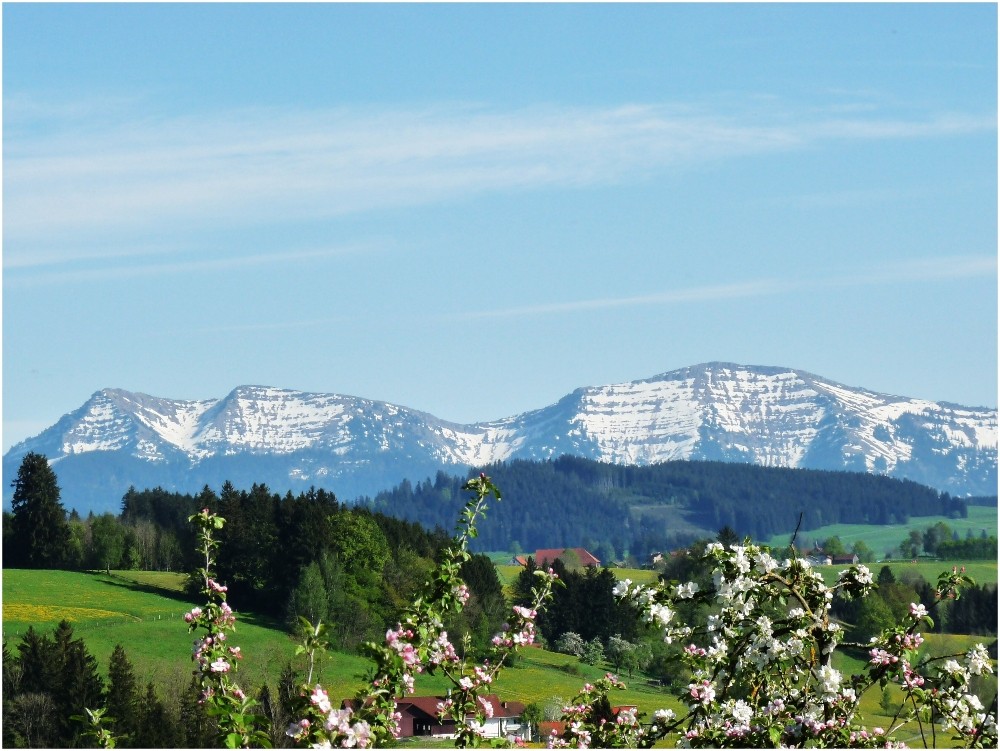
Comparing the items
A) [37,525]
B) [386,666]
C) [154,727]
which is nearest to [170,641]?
[154,727]

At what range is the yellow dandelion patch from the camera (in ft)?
314

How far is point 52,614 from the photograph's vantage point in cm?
9806

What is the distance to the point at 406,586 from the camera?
373 feet

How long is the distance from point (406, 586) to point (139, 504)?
67.6 metres

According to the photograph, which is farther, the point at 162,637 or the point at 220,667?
the point at 162,637

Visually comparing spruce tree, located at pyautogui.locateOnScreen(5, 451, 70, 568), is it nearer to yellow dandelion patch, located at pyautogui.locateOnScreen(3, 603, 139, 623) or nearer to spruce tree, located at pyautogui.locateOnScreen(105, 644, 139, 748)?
yellow dandelion patch, located at pyautogui.locateOnScreen(3, 603, 139, 623)

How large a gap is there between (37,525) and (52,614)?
968 inches

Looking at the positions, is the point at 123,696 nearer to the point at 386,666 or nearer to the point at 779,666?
the point at 386,666

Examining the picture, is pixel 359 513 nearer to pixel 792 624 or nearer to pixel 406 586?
pixel 406 586

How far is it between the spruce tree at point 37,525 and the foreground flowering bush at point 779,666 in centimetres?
11661

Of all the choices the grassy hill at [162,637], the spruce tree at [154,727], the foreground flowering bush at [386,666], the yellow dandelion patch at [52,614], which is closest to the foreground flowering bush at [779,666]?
the foreground flowering bush at [386,666]

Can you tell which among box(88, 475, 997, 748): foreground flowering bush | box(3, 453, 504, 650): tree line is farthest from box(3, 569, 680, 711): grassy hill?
box(88, 475, 997, 748): foreground flowering bush

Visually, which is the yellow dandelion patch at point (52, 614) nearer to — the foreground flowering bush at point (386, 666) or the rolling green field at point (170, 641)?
the rolling green field at point (170, 641)

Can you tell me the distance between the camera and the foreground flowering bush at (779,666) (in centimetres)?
996
